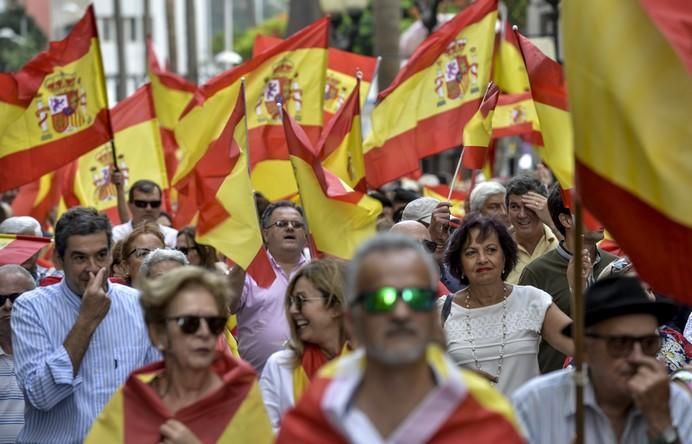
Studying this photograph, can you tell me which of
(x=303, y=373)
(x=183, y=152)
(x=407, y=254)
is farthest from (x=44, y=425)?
(x=183, y=152)

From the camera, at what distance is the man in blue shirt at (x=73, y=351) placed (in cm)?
709

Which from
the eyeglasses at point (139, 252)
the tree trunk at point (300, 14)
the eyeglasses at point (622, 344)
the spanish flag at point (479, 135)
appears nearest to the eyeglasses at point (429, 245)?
the eyeglasses at point (139, 252)

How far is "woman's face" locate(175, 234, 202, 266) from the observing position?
10.9 metres

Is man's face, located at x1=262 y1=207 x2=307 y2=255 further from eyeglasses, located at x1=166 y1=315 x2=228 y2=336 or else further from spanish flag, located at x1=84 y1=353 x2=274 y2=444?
eyeglasses, located at x1=166 y1=315 x2=228 y2=336

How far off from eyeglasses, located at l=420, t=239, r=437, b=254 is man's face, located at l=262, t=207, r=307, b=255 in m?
0.73

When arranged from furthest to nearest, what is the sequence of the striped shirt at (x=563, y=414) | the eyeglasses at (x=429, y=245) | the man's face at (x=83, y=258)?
the eyeglasses at (x=429, y=245)
the man's face at (x=83, y=258)
the striped shirt at (x=563, y=414)

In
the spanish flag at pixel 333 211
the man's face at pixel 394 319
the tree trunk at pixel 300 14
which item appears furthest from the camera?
the tree trunk at pixel 300 14

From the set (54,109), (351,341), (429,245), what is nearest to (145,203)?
(54,109)

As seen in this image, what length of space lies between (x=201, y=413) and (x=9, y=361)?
2765mm

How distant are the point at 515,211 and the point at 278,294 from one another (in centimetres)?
Result: 217

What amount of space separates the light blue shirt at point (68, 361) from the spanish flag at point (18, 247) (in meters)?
2.28

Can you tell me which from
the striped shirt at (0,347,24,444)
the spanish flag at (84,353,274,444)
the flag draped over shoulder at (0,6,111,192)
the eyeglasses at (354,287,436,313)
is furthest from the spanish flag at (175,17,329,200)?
the eyeglasses at (354,287,436,313)

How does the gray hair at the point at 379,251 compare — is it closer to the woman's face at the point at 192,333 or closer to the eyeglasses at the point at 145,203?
the woman's face at the point at 192,333

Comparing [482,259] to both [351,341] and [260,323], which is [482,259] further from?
[260,323]
